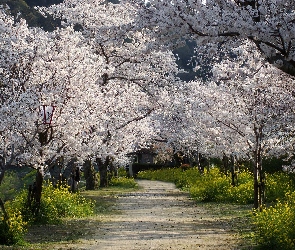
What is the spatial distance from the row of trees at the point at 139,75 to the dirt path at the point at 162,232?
101 inches

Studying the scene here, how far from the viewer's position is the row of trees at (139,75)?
7.75 m

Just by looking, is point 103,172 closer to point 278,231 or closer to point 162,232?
point 162,232

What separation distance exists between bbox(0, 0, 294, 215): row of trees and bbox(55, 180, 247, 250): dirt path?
8.38 feet

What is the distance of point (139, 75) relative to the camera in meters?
24.1

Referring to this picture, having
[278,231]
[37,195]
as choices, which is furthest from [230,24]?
[37,195]

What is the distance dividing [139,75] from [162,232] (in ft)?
40.5

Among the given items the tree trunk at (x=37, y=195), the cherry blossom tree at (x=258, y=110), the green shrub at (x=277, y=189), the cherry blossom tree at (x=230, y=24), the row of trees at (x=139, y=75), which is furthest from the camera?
the green shrub at (x=277, y=189)

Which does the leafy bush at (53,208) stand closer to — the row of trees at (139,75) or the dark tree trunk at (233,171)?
the row of trees at (139,75)

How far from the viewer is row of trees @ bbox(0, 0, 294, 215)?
25.4 feet

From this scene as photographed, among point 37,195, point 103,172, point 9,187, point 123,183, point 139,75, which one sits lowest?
point 9,187

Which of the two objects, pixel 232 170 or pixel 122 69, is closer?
pixel 232 170

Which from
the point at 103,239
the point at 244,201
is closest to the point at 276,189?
the point at 244,201

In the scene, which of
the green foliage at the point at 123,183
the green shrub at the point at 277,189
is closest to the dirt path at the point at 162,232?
the green shrub at the point at 277,189

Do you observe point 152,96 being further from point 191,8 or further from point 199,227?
point 191,8
